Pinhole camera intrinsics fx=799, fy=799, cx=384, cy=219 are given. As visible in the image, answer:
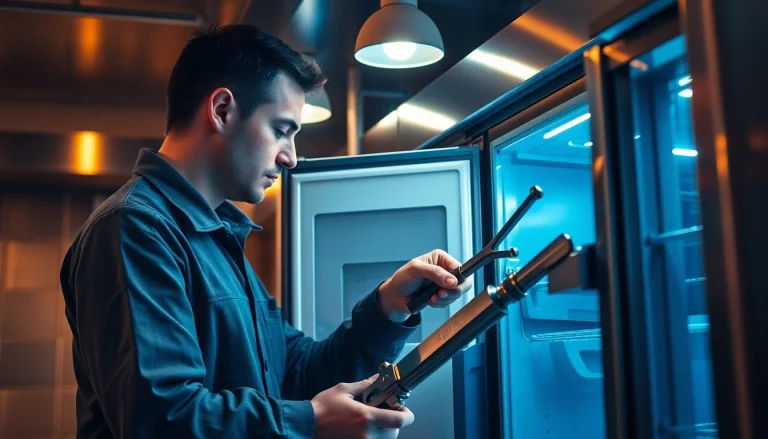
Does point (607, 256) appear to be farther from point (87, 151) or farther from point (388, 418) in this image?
point (87, 151)

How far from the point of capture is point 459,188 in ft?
5.98

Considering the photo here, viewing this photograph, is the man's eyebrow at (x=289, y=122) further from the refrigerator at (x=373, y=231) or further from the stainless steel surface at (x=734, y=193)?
the stainless steel surface at (x=734, y=193)

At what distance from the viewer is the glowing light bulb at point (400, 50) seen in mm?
2201

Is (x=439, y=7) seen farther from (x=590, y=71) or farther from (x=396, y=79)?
(x=590, y=71)

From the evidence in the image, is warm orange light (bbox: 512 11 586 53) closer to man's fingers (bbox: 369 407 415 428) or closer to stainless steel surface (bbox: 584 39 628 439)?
stainless steel surface (bbox: 584 39 628 439)

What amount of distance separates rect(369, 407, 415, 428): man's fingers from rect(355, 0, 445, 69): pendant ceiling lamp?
111 cm

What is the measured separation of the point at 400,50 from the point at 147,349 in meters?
1.36

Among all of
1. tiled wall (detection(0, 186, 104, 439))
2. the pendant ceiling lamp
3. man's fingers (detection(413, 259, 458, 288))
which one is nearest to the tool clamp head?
man's fingers (detection(413, 259, 458, 288))

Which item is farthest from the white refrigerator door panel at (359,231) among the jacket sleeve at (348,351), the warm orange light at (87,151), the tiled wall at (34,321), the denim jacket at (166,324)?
the tiled wall at (34,321)

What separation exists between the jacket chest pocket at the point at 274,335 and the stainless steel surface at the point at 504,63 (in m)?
0.62

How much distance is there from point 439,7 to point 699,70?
63.1 inches

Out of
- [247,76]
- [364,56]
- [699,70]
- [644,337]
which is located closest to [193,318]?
[247,76]

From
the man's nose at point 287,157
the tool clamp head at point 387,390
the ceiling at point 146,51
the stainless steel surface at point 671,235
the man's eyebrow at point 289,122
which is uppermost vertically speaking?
the ceiling at point 146,51

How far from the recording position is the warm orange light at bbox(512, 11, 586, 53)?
4.39 ft
